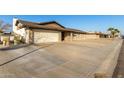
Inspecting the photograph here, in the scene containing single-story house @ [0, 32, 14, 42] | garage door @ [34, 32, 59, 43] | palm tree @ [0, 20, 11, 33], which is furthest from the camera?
garage door @ [34, 32, 59, 43]

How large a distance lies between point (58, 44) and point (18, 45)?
2.68m

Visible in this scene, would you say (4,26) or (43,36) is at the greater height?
(4,26)

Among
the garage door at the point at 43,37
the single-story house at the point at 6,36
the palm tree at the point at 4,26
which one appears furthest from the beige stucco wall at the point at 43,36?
the palm tree at the point at 4,26

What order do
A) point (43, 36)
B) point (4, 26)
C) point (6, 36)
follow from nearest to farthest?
1. point (4, 26)
2. point (6, 36)
3. point (43, 36)

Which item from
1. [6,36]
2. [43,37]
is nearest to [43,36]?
[43,37]

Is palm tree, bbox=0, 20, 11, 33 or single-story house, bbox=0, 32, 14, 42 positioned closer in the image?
palm tree, bbox=0, 20, 11, 33

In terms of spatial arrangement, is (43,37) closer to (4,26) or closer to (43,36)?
(43,36)

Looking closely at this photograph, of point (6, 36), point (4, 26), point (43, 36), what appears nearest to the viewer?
point (4, 26)

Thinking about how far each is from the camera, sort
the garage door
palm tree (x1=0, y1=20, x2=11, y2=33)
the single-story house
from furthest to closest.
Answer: the garage door
the single-story house
palm tree (x1=0, y1=20, x2=11, y2=33)

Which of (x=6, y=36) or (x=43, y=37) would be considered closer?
(x=6, y=36)

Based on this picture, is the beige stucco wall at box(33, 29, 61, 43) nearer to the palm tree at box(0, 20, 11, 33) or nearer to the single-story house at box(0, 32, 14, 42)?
the single-story house at box(0, 32, 14, 42)

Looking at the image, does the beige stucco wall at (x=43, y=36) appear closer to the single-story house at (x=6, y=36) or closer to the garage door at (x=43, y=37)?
the garage door at (x=43, y=37)

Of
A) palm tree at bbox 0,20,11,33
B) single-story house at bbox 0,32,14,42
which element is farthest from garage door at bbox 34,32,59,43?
palm tree at bbox 0,20,11,33
